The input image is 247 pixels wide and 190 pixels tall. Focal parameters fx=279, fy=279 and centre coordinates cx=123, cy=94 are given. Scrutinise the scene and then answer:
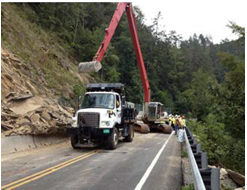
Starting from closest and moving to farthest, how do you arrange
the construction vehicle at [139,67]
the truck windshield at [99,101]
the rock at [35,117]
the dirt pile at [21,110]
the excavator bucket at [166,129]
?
the dirt pile at [21,110]
the truck windshield at [99,101]
the rock at [35,117]
the construction vehicle at [139,67]
the excavator bucket at [166,129]

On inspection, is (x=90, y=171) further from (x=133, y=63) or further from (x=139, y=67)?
(x=133, y=63)

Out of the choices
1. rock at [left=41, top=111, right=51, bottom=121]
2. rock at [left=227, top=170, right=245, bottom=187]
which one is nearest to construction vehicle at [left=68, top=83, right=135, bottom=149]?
rock at [left=41, top=111, right=51, bottom=121]

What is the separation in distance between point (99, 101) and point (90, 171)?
6117 millimetres

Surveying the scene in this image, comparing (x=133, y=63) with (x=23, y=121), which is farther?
(x=133, y=63)

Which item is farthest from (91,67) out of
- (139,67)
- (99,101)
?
(139,67)

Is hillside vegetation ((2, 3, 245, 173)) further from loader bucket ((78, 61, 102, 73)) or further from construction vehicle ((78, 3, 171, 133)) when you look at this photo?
loader bucket ((78, 61, 102, 73))

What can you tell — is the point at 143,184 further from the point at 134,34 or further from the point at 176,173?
the point at 134,34

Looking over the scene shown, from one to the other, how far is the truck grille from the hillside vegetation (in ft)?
21.0

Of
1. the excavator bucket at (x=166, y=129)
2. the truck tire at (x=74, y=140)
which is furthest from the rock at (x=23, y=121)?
the excavator bucket at (x=166, y=129)

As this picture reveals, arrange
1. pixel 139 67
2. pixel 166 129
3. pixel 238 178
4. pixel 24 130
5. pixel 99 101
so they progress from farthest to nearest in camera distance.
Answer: pixel 166 129 → pixel 139 67 → pixel 99 101 → pixel 24 130 → pixel 238 178

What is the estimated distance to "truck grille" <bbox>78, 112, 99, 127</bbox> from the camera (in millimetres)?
13531

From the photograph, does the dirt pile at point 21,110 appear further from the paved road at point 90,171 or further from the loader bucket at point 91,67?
the loader bucket at point 91,67

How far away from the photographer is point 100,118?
13523mm

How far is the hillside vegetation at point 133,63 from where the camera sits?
2075 cm
